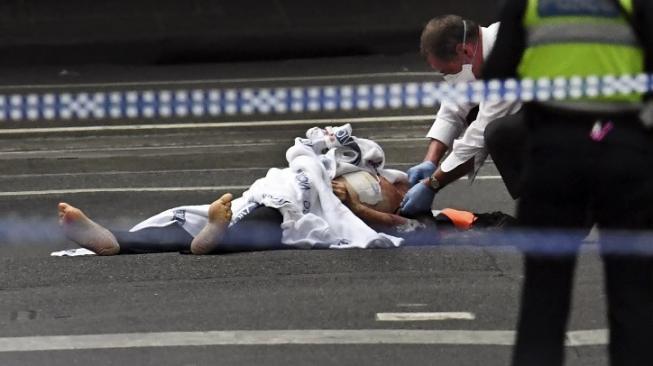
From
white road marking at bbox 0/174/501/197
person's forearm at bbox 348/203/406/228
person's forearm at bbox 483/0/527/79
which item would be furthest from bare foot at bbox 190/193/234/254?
person's forearm at bbox 483/0/527/79

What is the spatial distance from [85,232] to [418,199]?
1628 mm

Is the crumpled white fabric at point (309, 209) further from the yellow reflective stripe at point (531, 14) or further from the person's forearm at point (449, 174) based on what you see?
the yellow reflective stripe at point (531, 14)

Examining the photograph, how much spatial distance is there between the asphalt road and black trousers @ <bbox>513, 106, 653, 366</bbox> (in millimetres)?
851

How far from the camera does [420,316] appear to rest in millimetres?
6059

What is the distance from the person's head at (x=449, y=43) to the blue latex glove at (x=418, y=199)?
63 centimetres

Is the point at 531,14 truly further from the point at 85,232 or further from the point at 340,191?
the point at 85,232

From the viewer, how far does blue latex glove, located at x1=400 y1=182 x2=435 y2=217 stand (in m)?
→ 7.41

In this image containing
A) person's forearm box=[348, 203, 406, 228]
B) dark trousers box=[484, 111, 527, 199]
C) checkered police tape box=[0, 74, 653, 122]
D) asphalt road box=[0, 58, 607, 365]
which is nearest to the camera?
checkered police tape box=[0, 74, 653, 122]

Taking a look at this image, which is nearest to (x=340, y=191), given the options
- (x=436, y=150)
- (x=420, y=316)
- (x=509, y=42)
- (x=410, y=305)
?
(x=436, y=150)

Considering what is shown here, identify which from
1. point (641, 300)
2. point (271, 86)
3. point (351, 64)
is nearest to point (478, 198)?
point (641, 300)

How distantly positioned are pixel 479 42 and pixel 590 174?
2.79 meters

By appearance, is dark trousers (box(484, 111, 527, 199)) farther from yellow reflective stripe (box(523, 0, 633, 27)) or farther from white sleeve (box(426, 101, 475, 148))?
yellow reflective stripe (box(523, 0, 633, 27))

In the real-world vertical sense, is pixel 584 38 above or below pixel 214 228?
above

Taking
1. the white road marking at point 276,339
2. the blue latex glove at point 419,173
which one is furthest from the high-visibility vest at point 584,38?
the blue latex glove at point 419,173
